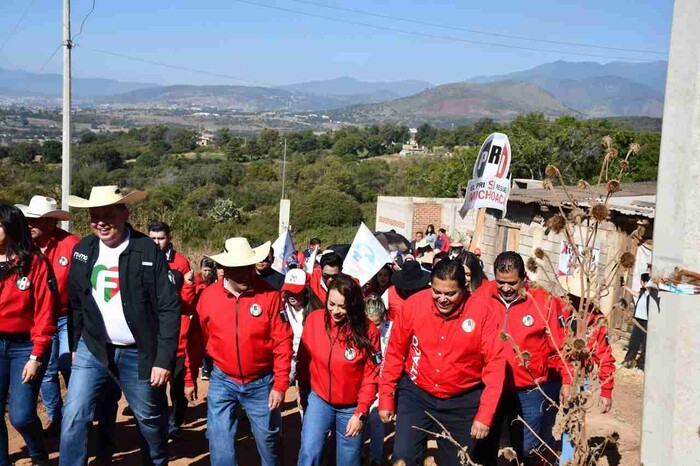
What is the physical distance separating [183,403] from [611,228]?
9633 mm

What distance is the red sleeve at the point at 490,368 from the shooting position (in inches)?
175

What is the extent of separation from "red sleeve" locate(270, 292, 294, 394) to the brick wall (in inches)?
943

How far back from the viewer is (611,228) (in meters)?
13.9

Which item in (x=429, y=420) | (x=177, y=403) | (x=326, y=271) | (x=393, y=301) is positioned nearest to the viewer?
(x=429, y=420)

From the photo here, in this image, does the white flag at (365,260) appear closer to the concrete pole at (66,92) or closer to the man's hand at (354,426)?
the man's hand at (354,426)

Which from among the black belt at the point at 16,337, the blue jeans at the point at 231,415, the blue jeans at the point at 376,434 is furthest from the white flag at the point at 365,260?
the black belt at the point at 16,337

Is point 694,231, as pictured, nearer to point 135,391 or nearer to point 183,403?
point 135,391

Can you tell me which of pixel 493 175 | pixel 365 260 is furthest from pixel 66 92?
pixel 365 260

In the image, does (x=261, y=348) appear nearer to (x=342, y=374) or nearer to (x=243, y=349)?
(x=243, y=349)

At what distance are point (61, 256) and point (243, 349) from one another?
6.57 feet

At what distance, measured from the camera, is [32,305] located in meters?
5.13

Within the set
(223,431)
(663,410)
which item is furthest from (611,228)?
(663,410)

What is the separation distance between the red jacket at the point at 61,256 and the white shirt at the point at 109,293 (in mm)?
1129

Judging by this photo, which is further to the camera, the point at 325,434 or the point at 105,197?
the point at 325,434
